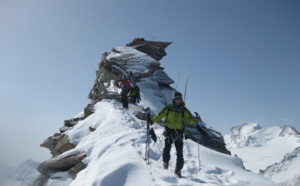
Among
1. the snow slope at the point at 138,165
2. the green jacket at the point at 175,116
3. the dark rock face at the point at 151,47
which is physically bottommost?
the snow slope at the point at 138,165

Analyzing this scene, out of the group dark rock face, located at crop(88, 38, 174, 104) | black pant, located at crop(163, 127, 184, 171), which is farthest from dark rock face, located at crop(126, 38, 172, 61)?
black pant, located at crop(163, 127, 184, 171)

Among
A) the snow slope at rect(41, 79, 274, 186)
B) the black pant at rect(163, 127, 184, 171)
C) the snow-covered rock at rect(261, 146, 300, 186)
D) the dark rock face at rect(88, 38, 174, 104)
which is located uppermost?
the dark rock face at rect(88, 38, 174, 104)

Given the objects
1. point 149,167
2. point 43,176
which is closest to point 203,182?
→ point 149,167

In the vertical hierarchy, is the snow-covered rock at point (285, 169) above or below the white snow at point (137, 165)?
below

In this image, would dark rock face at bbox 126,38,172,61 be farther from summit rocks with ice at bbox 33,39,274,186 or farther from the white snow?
the white snow

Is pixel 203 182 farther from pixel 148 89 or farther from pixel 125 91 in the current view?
pixel 148 89

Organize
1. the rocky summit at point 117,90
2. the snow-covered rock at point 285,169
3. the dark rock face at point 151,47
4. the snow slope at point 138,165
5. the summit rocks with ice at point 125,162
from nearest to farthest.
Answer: the snow slope at point 138,165
the summit rocks with ice at point 125,162
the rocky summit at point 117,90
the dark rock face at point 151,47
the snow-covered rock at point 285,169

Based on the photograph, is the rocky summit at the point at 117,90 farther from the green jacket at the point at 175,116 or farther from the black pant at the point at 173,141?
the green jacket at the point at 175,116

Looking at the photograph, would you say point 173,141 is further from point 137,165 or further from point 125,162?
point 125,162

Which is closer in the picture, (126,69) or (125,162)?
(125,162)

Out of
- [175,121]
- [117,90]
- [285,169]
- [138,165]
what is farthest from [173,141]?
[285,169]

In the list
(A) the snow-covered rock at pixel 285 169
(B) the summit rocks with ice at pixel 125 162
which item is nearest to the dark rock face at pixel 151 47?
(B) the summit rocks with ice at pixel 125 162

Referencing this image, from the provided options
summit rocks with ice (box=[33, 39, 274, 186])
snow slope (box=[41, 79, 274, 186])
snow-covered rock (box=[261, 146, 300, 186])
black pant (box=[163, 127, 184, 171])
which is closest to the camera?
snow slope (box=[41, 79, 274, 186])

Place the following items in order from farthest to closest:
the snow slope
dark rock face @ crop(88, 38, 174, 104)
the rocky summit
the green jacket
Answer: dark rock face @ crop(88, 38, 174, 104), the rocky summit, the green jacket, the snow slope
